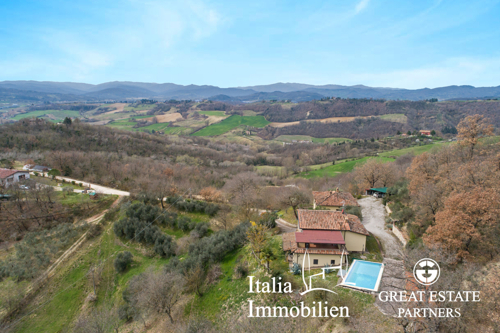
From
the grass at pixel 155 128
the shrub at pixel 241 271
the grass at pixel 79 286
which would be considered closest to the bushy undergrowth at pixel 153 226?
the grass at pixel 79 286

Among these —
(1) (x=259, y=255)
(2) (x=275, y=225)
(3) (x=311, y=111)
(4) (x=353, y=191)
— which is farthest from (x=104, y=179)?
(3) (x=311, y=111)

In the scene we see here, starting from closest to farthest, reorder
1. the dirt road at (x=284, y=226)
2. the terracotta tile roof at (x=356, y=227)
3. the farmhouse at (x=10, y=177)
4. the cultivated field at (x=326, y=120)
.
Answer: the terracotta tile roof at (x=356, y=227) < the dirt road at (x=284, y=226) < the farmhouse at (x=10, y=177) < the cultivated field at (x=326, y=120)

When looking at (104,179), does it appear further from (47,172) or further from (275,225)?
(275,225)

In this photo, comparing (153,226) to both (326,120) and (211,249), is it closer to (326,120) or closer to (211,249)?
(211,249)

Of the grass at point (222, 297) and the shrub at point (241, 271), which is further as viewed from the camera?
the shrub at point (241, 271)

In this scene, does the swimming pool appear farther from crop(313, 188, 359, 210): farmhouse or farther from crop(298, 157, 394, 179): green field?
crop(298, 157, 394, 179): green field

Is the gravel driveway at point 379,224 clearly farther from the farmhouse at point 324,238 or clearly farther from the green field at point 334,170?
the green field at point 334,170

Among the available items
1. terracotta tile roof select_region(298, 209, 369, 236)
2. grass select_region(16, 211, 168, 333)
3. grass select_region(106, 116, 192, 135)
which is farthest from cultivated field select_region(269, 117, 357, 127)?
grass select_region(16, 211, 168, 333)

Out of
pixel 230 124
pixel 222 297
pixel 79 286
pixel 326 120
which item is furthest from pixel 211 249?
pixel 326 120
